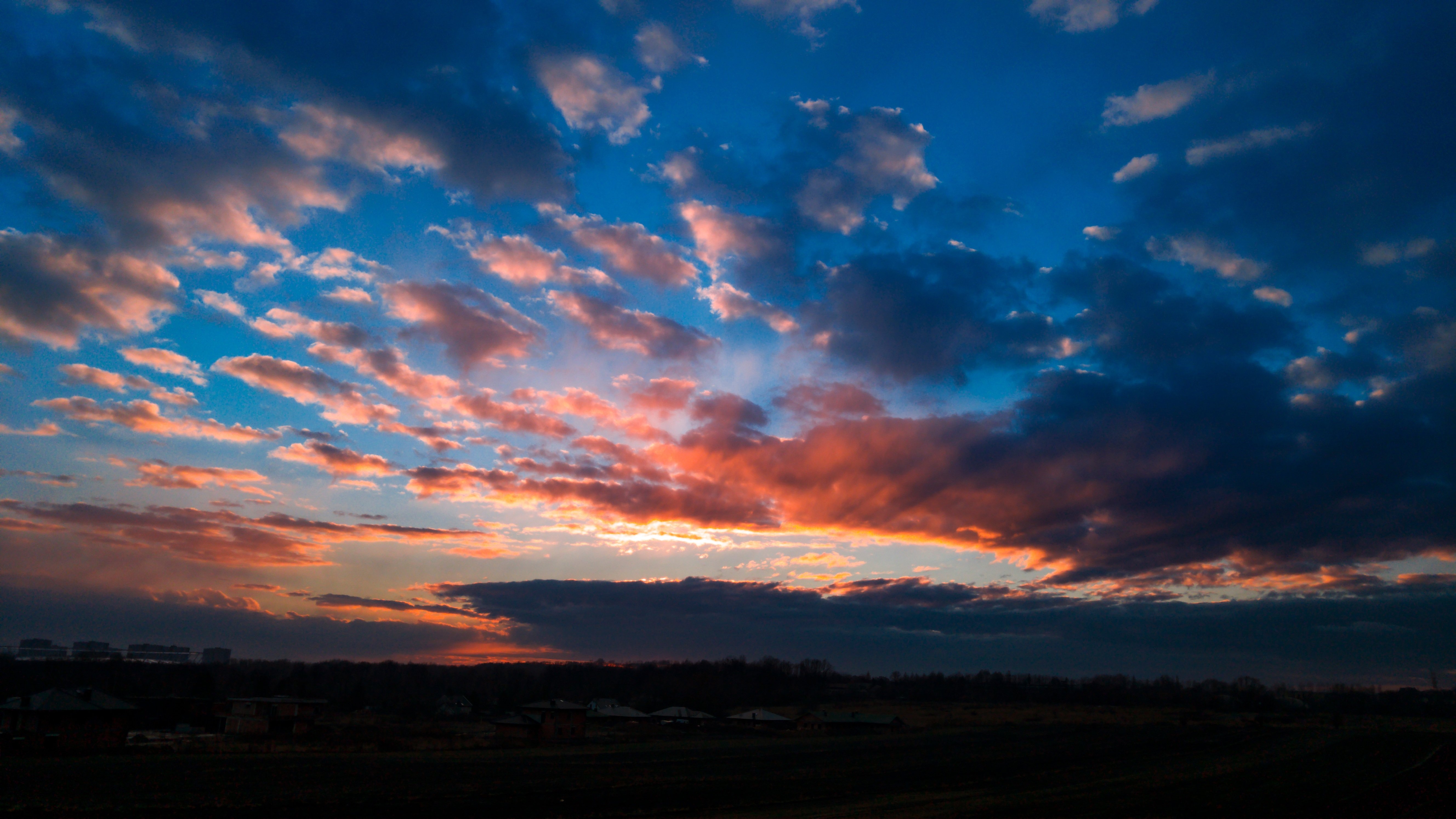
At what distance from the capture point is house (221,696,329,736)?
93.2 meters

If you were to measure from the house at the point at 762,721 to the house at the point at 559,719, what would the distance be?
3704cm

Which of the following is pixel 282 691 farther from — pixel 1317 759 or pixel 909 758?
pixel 1317 759

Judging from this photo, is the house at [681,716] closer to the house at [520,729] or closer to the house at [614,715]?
the house at [614,715]

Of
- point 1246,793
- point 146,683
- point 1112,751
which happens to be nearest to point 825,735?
point 1112,751

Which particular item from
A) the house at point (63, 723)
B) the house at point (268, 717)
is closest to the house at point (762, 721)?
the house at point (268, 717)

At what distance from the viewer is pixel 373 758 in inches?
2591

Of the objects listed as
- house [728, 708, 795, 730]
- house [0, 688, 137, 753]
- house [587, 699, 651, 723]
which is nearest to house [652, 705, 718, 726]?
house [587, 699, 651, 723]

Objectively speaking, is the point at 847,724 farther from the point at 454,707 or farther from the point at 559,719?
the point at 454,707

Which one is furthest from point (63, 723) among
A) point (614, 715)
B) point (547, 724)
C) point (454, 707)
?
point (454, 707)

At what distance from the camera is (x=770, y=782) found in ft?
161

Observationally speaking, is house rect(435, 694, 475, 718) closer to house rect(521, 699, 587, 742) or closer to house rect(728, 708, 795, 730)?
house rect(521, 699, 587, 742)

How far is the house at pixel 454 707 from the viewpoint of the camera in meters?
149

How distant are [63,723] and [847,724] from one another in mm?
105877

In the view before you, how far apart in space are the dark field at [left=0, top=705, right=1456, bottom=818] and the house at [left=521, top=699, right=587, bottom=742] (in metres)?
14.9
